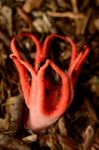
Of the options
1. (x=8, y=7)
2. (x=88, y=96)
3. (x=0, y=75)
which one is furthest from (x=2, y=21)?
(x=88, y=96)

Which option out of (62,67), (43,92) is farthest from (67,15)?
(43,92)

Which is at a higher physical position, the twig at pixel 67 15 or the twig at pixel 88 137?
the twig at pixel 67 15

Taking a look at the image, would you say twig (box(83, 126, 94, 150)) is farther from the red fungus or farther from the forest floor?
the red fungus

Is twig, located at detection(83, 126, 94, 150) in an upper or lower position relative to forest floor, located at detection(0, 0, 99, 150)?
lower

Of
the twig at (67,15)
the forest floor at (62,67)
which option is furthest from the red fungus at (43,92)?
the twig at (67,15)

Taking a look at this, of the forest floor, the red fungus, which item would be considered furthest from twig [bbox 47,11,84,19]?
the red fungus

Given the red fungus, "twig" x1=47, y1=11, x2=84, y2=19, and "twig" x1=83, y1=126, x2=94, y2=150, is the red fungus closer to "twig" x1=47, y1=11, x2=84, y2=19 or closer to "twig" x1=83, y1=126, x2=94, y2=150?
"twig" x1=83, y1=126, x2=94, y2=150

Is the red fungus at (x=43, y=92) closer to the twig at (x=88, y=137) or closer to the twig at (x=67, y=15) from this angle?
the twig at (x=88, y=137)

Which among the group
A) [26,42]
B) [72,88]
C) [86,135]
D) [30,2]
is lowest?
[86,135]

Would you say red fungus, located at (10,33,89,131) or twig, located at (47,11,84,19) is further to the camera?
twig, located at (47,11,84,19)

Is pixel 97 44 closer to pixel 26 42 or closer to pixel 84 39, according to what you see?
pixel 84 39

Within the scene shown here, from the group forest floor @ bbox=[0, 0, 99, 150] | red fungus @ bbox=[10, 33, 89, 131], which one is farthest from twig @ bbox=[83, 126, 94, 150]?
red fungus @ bbox=[10, 33, 89, 131]
